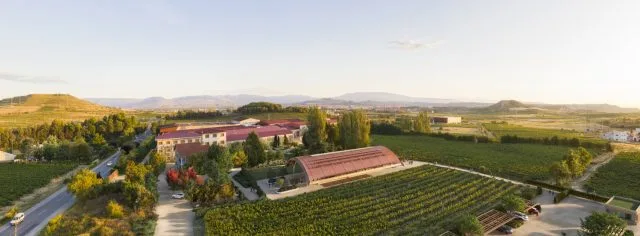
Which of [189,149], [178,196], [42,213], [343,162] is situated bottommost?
[42,213]

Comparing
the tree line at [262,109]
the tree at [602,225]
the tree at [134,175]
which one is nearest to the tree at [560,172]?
the tree at [602,225]

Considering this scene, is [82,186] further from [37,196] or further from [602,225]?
[602,225]

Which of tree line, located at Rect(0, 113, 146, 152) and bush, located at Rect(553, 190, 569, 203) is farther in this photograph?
tree line, located at Rect(0, 113, 146, 152)

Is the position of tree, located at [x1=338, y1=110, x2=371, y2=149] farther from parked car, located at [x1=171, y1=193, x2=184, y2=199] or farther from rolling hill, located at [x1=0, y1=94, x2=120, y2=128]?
rolling hill, located at [x1=0, y1=94, x2=120, y2=128]

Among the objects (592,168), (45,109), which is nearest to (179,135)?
(592,168)

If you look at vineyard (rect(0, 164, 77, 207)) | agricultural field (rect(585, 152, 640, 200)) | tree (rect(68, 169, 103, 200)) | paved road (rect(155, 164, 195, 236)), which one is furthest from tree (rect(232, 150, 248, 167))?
agricultural field (rect(585, 152, 640, 200))
